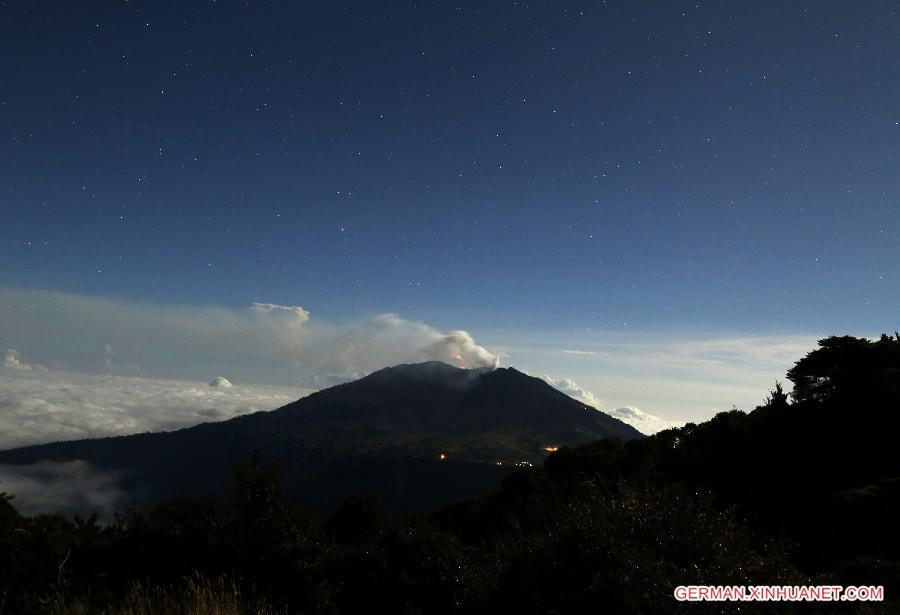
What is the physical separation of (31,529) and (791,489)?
1249 inches

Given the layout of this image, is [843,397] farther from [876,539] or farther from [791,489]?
[876,539]

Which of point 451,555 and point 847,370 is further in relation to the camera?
point 847,370

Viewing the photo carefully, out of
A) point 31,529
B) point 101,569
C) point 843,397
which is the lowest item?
point 101,569

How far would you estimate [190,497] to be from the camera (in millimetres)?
15945

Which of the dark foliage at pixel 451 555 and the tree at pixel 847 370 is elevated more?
the tree at pixel 847 370

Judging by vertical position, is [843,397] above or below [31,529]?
above

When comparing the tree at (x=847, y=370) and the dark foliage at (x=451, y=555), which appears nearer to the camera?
the dark foliage at (x=451, y=555)

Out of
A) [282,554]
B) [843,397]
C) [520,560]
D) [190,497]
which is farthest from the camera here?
[843,397]

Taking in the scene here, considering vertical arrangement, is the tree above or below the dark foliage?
above

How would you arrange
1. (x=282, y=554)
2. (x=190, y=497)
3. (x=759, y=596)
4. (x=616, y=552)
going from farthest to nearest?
(x=190, y=497)
(x=282, y=554)
(x=616, y=552)
(x=759, y=596)

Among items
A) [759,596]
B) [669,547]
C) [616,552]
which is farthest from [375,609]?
[759,596]

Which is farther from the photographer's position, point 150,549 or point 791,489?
point 791,489

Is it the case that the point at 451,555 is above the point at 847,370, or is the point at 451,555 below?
below

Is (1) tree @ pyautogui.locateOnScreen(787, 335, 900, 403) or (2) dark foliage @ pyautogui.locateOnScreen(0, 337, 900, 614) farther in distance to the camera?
(1) tree @ pyautogui.locateOnScreen(787, 335, 900, 403)
